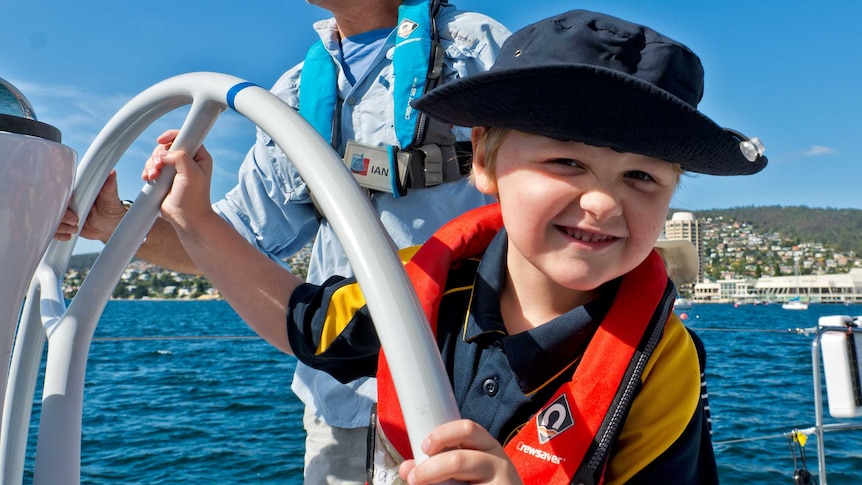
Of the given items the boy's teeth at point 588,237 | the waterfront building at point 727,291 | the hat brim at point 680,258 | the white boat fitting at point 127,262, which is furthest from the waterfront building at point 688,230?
the waterfront building at point 727,291

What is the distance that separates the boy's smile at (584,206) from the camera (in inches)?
41.0

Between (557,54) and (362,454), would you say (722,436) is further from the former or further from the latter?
(557,54)

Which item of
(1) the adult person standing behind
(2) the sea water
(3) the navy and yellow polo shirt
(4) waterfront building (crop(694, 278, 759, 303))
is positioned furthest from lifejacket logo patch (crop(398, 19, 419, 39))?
(4) waterfront building (crop(694, 278, 759, 303))

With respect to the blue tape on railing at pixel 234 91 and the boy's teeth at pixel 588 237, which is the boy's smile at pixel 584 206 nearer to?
the boy's teeth at pixel 588 237

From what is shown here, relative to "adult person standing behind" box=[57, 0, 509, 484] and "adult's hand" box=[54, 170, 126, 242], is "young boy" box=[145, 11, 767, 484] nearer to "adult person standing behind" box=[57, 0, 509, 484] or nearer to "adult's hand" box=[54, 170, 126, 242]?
"adult's hand" box=[54, 170, 126, 242]

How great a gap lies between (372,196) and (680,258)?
0.76 meters

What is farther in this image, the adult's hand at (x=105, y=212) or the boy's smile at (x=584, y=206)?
the adult's hand at (x=105, y=212)

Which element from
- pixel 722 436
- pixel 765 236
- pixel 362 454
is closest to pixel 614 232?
pixel 362 454

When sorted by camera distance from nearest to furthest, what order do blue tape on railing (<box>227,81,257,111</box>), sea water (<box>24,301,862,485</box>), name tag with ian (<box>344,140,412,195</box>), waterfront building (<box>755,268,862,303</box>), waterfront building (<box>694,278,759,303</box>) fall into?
blue tape on railing (<box>227,81,257,111</box>) → name tag with ian (<box>344,140,412,195</box>) → sea water (<box>24,301,862,485</box>) → waterfront building (<box>755,268,862,303</box>) → waterfront building (<box>694,278,759,303</box>)

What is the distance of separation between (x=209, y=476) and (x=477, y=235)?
8.32 meters

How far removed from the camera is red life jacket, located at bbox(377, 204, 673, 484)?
107 centimetres

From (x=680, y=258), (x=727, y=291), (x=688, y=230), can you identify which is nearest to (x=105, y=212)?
(x=680, y=258)

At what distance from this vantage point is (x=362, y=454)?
6.10 feet

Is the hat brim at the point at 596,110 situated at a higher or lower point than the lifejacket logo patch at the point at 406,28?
lower
